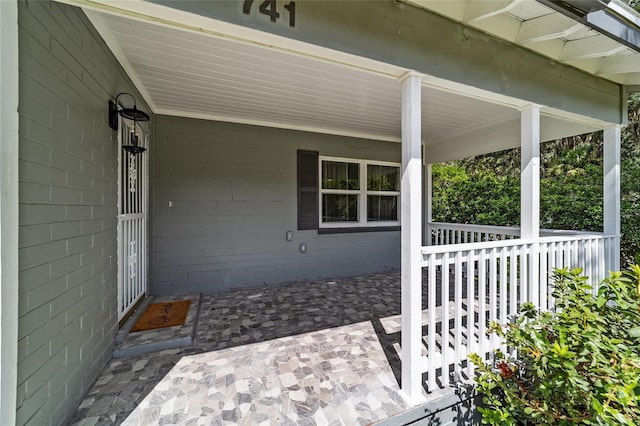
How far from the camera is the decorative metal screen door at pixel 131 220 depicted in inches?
106

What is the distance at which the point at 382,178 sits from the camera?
551 cm

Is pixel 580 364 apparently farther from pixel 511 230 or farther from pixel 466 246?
pixel 511 230

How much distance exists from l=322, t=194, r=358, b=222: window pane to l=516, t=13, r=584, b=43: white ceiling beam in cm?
333

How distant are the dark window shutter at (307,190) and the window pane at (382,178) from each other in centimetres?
121

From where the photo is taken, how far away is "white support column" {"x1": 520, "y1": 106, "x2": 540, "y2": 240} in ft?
8.45

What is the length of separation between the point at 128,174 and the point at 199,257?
62.4 inches

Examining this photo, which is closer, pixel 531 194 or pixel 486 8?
pixel 486 8

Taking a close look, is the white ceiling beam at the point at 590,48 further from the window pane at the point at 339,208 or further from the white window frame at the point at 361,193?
the window pane at the point at 339,208

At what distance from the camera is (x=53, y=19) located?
Result: 60.3 inches

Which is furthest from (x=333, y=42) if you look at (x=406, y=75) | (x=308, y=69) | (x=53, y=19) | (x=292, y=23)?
(x=53, y=19)

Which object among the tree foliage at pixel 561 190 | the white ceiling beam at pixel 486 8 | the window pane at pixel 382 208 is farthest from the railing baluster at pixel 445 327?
the tree foliage at pixel 561 190

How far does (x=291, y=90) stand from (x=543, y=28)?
2335 millimetres

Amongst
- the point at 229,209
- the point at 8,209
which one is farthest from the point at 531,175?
the point at 229,209

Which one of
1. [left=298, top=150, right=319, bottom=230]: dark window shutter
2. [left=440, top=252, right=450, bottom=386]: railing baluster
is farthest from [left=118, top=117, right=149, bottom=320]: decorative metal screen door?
[left=440, top=252, right=450, bottom=386]: railing baluster
